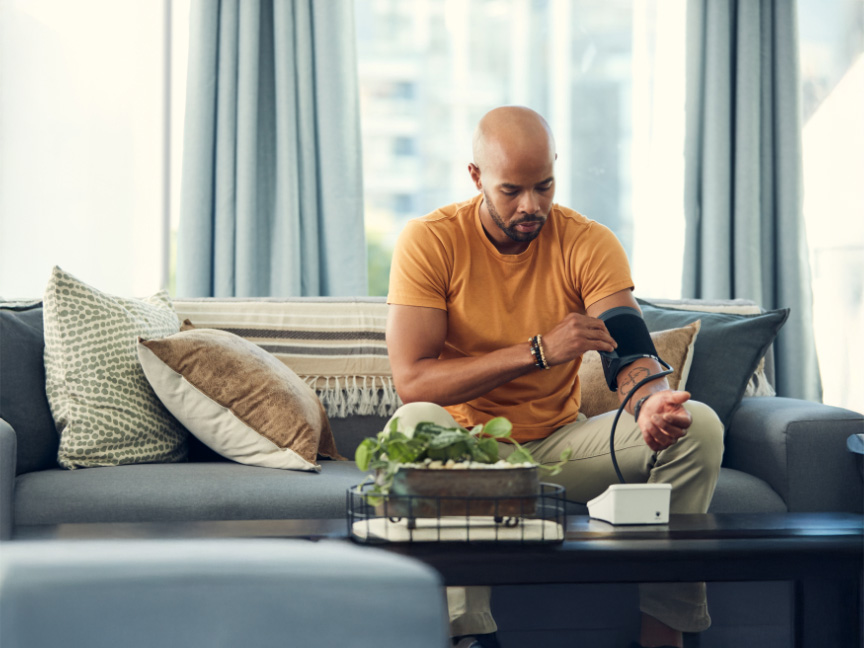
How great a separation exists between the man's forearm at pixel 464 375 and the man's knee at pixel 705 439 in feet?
1.01

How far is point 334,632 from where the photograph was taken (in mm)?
300

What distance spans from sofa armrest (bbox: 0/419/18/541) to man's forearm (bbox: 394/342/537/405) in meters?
0.74

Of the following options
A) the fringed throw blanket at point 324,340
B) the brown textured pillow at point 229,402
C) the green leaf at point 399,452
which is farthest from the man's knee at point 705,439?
the fringed throw blanket at point 324,340

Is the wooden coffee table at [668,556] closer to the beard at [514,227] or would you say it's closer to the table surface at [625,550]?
the table surface at [625,550]

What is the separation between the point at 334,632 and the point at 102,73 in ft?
9.99

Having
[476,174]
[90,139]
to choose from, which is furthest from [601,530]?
[90,139]

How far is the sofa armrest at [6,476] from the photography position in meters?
1.53

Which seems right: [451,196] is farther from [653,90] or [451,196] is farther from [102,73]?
[102,73]

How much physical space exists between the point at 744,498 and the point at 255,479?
1.05 m

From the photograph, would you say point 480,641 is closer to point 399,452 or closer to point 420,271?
point 399,452

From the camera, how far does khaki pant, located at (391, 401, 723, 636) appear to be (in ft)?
3.29

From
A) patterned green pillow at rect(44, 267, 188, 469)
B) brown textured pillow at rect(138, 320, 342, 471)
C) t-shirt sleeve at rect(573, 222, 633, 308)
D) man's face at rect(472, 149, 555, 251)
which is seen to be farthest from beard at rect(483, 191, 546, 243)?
patterned green pillow at rect(44, 267, 188, 469)

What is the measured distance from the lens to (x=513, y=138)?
65.8 inches

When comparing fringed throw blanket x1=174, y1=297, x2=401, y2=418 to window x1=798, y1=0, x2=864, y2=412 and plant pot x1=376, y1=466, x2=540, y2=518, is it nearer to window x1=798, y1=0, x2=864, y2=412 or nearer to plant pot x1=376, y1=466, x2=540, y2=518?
plant pot x1=376, y1=466, x2=540, y2=518
